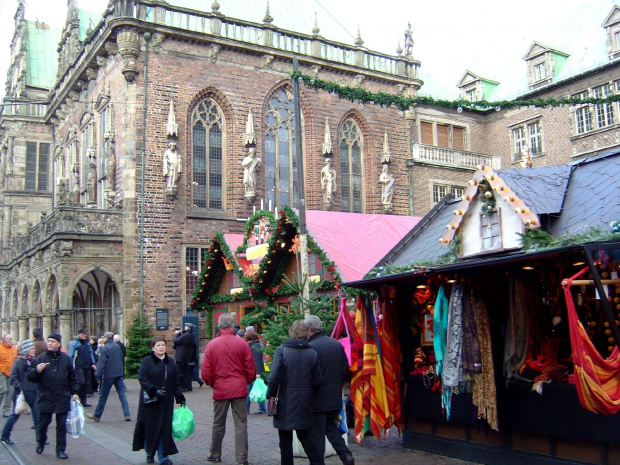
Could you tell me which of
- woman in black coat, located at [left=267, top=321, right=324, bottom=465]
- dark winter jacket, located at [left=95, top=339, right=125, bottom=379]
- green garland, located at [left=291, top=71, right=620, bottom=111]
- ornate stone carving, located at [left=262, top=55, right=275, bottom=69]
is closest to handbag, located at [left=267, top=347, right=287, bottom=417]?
woman in black coat, located at [left=267, top=321, right=324, bottom=465]

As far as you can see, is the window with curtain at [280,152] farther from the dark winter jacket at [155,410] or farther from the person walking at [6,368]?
the dark winter jacket at [155,410]

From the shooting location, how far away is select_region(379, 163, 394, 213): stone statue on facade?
2881cm

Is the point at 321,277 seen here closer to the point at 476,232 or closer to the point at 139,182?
the point at 476,232

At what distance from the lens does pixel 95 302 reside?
27.9m

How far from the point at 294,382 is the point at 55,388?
12.6 feet

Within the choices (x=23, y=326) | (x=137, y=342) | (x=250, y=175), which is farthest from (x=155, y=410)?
(x=23, y=326)

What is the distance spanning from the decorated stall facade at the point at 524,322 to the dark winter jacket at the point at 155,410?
2656mm

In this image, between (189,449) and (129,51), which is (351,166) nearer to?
(129,51)

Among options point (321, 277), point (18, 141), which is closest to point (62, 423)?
point (321, 277)

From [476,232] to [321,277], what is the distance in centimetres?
706

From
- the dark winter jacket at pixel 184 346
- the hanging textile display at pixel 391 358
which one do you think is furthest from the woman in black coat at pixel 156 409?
the dark winter jacket at pixel 184 346

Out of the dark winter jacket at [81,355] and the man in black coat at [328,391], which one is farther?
the dark winter jacket at [81,355]

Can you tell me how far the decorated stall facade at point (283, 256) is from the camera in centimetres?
1468

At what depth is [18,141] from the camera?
117ft
